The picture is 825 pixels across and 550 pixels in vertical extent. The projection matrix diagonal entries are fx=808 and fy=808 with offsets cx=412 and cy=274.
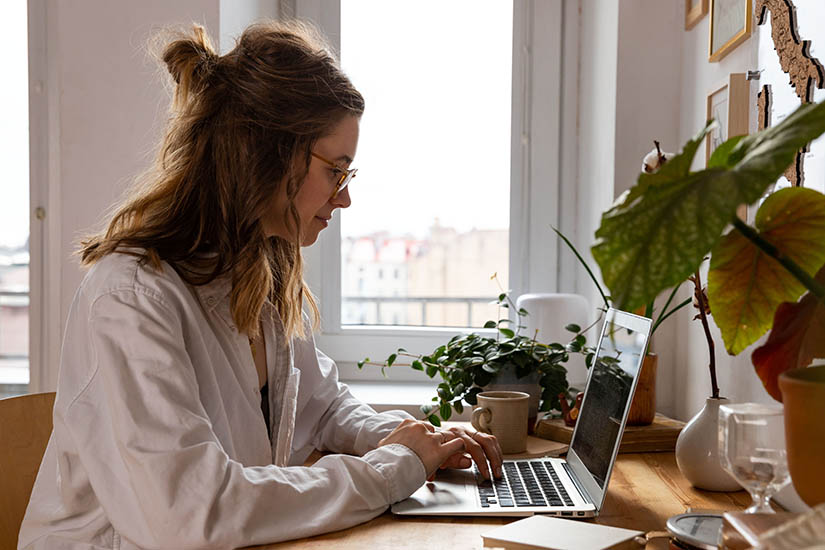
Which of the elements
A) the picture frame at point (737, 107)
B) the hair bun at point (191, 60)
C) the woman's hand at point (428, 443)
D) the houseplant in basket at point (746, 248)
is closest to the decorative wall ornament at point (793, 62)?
the picture frame at point (737, 107)

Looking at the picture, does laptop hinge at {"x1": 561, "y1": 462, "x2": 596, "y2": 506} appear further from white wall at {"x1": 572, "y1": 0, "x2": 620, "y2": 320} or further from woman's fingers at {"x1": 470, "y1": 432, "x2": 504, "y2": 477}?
white wall at {"x1": 572, "y1": 0, "x2": 620, "y2": 320}

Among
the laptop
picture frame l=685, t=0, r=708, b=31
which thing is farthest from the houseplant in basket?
picture frame l=685, t=0, r=708, b=31

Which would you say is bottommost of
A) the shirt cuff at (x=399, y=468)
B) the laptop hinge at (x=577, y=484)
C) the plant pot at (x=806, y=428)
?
the laptop hinge at (x=577, y=484)

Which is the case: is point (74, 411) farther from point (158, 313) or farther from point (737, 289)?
point (737, 289)

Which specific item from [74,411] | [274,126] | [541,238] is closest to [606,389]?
[274,126]

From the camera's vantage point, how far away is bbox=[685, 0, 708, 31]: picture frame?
1.67m

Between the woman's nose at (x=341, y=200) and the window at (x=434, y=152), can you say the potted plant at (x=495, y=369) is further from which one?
the window at (x=434, y=152)

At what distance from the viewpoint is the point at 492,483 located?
49.2 inches

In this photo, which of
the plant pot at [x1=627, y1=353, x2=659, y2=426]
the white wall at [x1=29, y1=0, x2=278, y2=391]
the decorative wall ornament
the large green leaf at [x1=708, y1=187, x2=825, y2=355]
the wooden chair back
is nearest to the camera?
the large green leaf at [x1=708, y1=187, x2=825, y2=355]

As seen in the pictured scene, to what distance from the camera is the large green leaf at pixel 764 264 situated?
0.70 m

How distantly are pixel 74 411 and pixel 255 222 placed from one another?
→ 16.2 inches

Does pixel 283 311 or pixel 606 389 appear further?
pixel 283 311

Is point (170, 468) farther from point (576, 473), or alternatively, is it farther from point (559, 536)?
point (576, 473)

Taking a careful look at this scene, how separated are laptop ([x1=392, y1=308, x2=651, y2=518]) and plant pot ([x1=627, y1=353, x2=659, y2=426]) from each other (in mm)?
170
